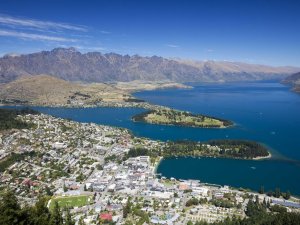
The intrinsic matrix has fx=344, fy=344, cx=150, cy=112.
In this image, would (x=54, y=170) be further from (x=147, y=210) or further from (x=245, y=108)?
(x=245, y=108)

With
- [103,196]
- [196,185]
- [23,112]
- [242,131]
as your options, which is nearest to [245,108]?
[242,131]

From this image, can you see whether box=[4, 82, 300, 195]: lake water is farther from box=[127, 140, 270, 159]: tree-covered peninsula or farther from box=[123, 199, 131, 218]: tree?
box=[123, 199, 131, 218]: tree

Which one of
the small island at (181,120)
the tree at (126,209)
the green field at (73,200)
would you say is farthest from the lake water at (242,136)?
the tree at (126,209)

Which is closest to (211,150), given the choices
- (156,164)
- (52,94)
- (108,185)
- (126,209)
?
(156,164)

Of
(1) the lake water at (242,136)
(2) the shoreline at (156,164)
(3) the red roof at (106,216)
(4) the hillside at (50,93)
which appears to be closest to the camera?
(3) the red roof at (106,216)

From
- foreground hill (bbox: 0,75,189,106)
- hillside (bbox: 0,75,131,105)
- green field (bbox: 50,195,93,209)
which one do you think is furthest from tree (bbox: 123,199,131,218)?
hillside (bbox: 0,75,131,105)

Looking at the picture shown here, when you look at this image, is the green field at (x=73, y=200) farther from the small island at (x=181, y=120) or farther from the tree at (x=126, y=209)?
the small island at (x=181, y=120)
